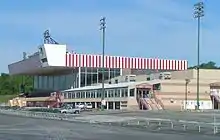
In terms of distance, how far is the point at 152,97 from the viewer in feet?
286

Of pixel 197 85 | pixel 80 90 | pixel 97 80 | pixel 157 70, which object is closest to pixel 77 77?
pixel 97 80

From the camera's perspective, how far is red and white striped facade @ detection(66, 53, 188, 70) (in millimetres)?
116537

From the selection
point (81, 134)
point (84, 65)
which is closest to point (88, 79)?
point (84, 65)

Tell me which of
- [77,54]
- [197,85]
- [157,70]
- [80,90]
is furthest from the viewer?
[157,70]

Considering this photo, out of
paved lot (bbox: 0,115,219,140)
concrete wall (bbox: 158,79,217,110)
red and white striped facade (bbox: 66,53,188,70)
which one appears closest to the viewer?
paved lot (bbox: 0,115,219,140)

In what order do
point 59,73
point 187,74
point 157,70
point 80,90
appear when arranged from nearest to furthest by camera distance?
point 187,74, point 80,90, point 157,70, point 59,73

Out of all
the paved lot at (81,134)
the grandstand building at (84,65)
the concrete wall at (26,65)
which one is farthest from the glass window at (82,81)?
the paved lot at (81,134)

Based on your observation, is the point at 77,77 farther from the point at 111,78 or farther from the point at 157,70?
the point at 157,70

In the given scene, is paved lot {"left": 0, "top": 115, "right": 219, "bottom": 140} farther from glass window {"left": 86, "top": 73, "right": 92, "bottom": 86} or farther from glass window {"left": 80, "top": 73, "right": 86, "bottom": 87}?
glass window {"left": 80, "top": 73, "right": 86, "bottom": 87}

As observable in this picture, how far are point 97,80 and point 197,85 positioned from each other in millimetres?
37606

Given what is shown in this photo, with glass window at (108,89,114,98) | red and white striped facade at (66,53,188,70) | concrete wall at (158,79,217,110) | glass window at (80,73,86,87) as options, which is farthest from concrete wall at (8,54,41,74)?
concrete wall at (158,79,217,110)

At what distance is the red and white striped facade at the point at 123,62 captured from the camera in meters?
117

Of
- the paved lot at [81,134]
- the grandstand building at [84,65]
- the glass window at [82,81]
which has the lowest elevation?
the paved lot at [81,134]

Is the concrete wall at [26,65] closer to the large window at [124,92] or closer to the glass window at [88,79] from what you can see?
the glass window at [88,79]
